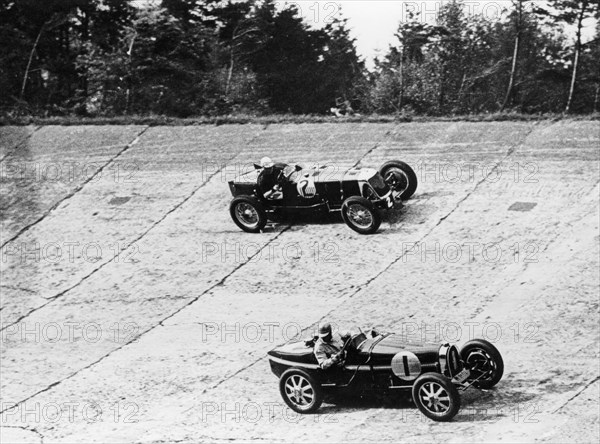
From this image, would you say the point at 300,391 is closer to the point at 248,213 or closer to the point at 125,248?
the point at 248,213

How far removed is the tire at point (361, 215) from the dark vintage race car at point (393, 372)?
5731mm

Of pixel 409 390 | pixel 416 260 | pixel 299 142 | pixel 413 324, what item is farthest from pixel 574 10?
pixel 409 390

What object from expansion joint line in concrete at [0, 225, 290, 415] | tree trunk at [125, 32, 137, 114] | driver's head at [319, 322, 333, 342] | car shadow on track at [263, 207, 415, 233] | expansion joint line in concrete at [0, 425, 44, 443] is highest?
tree trunk at [125, 32, 137, 114]

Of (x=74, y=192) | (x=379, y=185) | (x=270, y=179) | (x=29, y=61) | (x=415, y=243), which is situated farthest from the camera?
(x=29, y=61)

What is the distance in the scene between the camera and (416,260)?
62.3 feet

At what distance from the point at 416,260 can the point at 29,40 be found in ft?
77.9

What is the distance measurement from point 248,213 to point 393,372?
8243mm

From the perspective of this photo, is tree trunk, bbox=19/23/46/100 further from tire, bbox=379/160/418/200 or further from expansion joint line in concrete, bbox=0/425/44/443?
expansion joint line in concrete, bbox=0/425/44/443

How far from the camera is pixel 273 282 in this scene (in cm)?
1884

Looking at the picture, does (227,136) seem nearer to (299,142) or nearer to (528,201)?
(299,142)

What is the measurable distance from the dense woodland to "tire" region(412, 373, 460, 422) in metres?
20.7

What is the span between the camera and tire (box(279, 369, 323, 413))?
44.6ft

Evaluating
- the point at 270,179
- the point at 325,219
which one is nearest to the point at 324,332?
the point at 270,179

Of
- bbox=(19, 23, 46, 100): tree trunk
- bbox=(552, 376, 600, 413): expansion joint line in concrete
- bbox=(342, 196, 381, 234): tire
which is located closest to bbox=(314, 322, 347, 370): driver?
bbox=(552, 376, 600, 413): expansion joint line in concrete
